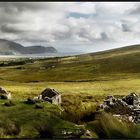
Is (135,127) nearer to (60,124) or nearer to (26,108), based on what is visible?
(60,124)

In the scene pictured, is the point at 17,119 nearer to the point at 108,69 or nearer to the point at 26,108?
the point at 26,108

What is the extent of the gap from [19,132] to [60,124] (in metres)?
2.32

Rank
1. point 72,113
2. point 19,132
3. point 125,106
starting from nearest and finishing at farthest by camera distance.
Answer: point 19,132 → point 72,113 → point 125,106

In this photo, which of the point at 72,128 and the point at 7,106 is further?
the point at 7,106

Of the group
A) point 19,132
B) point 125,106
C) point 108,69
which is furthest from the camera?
point 108,69

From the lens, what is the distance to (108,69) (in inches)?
7776

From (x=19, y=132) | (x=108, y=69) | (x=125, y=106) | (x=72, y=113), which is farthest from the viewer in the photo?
(x=108, y=69)

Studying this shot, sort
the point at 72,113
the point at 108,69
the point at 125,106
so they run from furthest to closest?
the point at 108,69
the point at 125,106
the point at 72,113

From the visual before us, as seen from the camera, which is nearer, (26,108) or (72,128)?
(72,128)

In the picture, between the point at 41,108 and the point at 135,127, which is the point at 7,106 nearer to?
the point at 41,108

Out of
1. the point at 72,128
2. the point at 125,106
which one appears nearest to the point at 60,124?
the point at 72,128

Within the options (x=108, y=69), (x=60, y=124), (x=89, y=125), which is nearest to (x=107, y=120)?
(x=89, y=125)

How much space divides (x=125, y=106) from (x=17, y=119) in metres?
8.96

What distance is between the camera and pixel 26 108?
2362 centimetres
